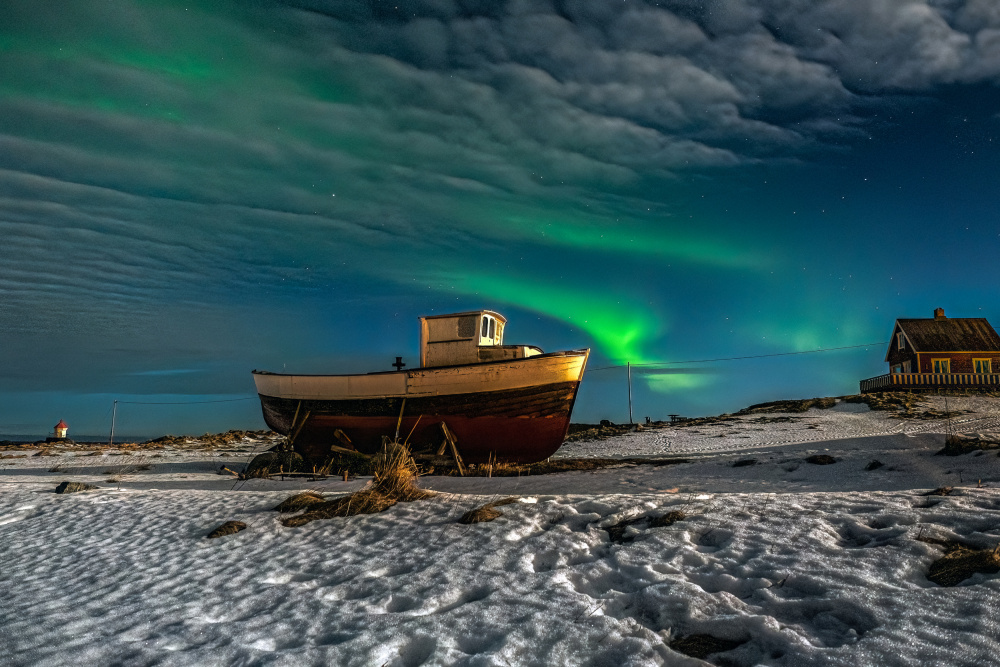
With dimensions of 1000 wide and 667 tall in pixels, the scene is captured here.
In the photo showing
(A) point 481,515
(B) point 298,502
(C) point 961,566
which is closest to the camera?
(C) point 961,566

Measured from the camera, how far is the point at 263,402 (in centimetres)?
1898

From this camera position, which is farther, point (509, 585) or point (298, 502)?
point (298, 502)

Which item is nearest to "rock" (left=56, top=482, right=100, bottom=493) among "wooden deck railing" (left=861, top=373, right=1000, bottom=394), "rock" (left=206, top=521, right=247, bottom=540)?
"rock" (left=206, top=521, right=247, bottom=540)

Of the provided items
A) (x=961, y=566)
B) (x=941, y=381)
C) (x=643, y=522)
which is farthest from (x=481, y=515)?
(x=941, y=381)

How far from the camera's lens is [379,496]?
683cm

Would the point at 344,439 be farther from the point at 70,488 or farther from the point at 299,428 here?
the point at 70,488

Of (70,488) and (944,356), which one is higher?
(944,356)

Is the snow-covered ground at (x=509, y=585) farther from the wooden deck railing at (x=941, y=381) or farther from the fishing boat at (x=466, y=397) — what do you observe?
the wooden deck railing at (x=941, y=381)

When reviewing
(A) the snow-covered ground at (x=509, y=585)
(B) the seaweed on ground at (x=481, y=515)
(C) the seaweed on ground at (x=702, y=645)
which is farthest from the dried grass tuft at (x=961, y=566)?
(B) the seaweed on ground at (x=481, y=515)

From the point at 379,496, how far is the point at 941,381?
4024cm

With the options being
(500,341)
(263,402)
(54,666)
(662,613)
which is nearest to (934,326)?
(500,341)

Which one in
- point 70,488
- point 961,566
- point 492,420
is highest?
point 492,420

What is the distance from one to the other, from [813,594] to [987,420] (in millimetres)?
20008

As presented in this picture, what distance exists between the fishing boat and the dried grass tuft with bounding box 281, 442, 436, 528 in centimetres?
653
